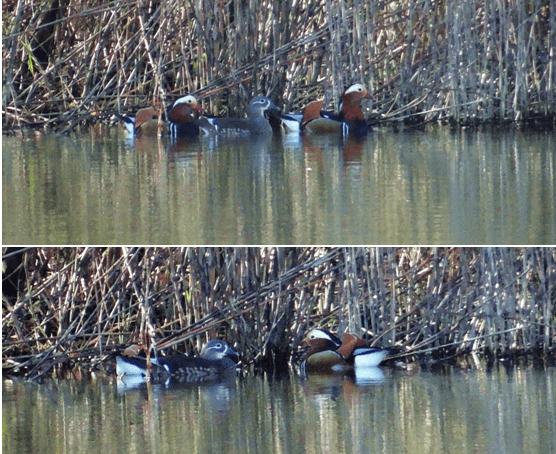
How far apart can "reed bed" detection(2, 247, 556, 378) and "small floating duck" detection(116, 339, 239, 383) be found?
22 cm

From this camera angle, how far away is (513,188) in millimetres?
7316

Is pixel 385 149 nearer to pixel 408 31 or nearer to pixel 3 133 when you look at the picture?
pixel 408 31

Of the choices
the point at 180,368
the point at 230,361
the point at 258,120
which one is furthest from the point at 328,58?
the point at 180,368

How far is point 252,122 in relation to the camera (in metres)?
9.34

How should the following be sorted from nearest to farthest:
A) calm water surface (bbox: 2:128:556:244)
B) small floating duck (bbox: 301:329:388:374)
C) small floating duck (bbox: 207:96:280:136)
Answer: calm water surface (bbox: 2:128:556:244) → small floating duck (bbox: 301:329:388:374) → small floating duck (bbox: 207:96:280:136)

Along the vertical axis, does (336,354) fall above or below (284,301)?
below

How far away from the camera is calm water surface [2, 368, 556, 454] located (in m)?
5.83

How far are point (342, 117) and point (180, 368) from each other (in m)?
2.48

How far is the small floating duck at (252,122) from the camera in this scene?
30.3 ft

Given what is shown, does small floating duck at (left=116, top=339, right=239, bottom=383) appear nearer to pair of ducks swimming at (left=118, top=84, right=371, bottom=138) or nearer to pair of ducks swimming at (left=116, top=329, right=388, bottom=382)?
pair of ducks swimming at (left=116, top=329, right=388, bottom=382)


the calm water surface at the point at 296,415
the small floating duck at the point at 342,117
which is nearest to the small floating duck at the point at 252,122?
the small floating duck at the point at 342,117

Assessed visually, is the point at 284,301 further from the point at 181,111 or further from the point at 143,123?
the point at 143,123

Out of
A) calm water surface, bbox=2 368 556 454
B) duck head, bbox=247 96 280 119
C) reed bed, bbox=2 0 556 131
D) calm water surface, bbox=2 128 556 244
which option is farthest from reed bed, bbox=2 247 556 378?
reed bed, bbox=2 0 556 131

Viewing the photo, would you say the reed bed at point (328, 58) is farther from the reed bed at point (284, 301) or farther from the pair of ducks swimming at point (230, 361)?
the pair of ducks swimming at point (230, 361)
